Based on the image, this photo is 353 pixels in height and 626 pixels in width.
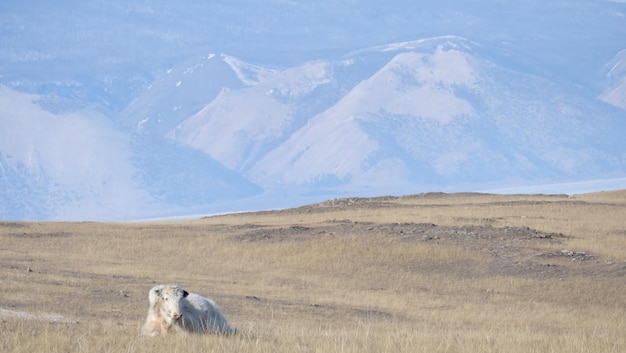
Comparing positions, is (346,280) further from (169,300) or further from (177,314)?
(177,314)

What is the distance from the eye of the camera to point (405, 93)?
191625mm

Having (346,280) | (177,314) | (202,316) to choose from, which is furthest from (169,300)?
(346,280)

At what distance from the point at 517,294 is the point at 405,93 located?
529 feet

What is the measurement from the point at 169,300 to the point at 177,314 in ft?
1.14

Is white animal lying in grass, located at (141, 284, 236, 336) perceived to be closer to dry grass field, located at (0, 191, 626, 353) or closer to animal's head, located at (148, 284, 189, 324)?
animal's head, located at (148, 284, 189, 324)

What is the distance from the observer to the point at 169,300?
1728 centimetres

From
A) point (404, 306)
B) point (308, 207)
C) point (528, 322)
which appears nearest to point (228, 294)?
point (404, 306)

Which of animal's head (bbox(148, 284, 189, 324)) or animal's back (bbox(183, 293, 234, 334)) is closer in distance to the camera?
animal's head (bbox(148, 284, 189, 324))

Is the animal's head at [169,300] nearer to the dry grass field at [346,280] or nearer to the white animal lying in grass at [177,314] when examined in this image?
the white animal lying in grass at [177,314]

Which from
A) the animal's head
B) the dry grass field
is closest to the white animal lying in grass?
the animal's head

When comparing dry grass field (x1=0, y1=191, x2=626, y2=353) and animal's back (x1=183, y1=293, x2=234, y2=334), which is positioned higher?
dry grass field (x1=0, y1=191, x2=626, y2=353)

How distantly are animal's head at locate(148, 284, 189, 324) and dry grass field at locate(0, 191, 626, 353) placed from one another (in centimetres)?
55

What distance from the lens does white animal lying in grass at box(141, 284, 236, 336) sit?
17.3m

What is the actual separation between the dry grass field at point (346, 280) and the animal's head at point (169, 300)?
1.82ft
